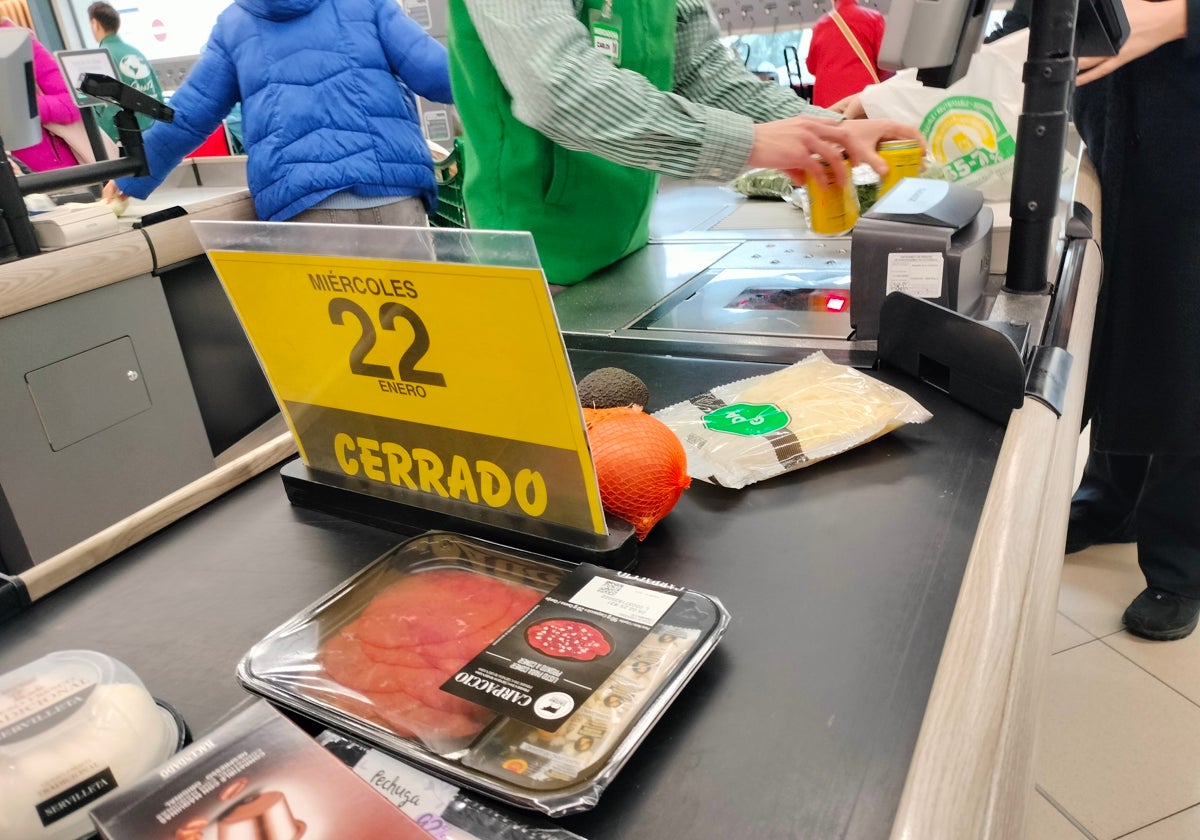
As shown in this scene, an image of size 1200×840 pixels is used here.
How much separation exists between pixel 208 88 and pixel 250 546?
214 cm

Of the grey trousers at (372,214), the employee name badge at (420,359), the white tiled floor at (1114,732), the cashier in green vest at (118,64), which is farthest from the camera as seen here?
the cashier in green vest at (118,64)

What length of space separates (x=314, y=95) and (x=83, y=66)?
0.61m

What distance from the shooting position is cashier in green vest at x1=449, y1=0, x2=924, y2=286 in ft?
3.81

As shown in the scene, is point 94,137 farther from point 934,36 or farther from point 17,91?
point 934,36

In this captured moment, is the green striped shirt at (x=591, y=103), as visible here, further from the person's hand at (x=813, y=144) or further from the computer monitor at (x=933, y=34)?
the computer monitor at (x=933, y=34)

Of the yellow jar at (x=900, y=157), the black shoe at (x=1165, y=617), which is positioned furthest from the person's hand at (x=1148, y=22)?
the black shoe at (x=1165, y=617)

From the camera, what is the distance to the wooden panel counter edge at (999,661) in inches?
17.2

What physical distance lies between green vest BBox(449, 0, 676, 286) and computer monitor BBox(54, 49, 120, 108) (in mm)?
1438

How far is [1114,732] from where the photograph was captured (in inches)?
64.1

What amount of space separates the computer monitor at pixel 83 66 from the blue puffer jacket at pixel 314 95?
8.3 inches

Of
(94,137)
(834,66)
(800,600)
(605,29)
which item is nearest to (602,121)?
(605,29)

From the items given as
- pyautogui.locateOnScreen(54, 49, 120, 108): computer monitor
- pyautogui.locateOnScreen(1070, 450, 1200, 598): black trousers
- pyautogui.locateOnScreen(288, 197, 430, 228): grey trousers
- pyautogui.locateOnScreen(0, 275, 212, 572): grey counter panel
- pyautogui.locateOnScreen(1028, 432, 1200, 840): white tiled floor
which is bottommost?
pyautogui.locateOnScreen(1028, 432, 1200, 840): white tiled floor

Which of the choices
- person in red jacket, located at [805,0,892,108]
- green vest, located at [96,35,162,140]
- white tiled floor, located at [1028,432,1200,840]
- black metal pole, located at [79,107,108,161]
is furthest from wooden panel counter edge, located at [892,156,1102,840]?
green vest, located at [96,35,162,140]

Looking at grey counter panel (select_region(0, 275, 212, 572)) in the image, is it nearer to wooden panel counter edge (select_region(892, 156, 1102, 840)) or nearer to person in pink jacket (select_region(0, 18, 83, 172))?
person in pink jacket (select_region(0, 18, 83, 172))
